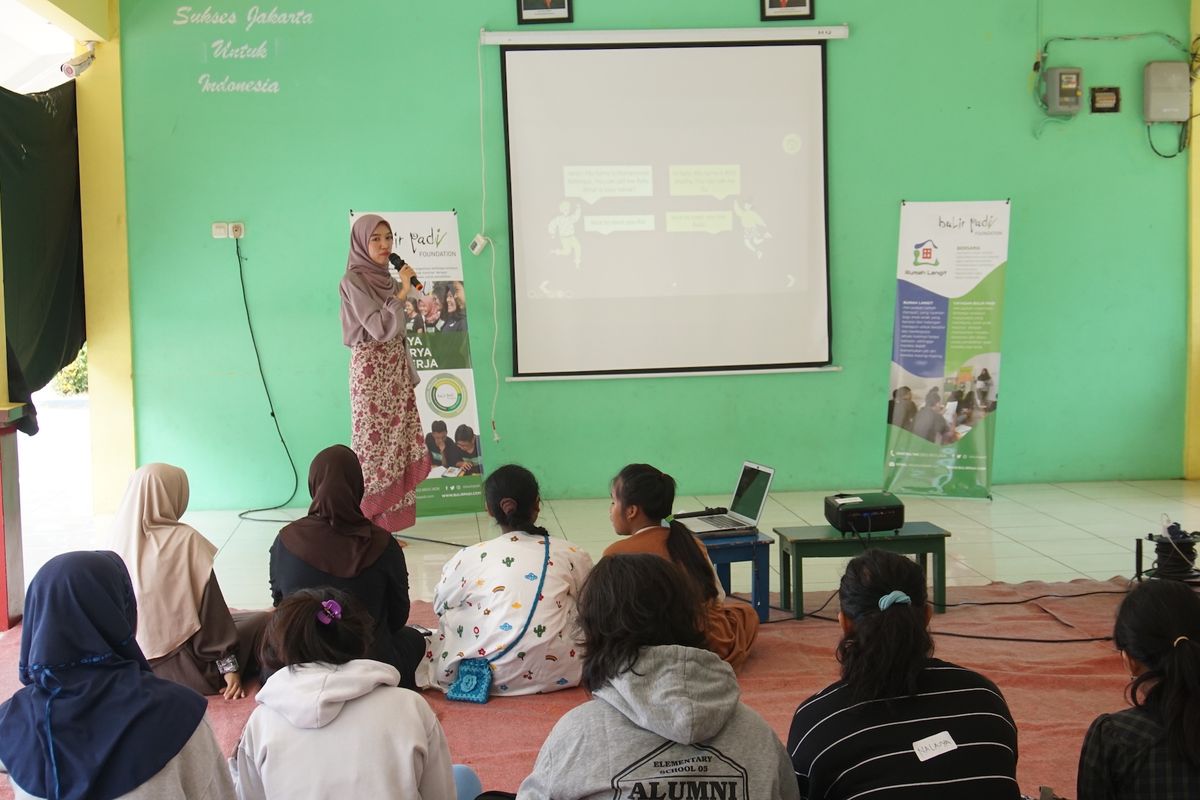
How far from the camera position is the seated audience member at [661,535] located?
3.44 m

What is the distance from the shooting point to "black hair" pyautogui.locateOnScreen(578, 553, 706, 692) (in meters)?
1.86

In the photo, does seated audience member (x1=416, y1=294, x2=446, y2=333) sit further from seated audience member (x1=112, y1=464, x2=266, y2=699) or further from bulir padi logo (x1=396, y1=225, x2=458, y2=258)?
seated audience member (x1=112, y1=464, x2=266, y2=699)

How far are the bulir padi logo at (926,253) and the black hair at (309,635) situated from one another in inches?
205

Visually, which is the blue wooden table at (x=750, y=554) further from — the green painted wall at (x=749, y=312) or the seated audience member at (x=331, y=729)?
the green painted wall at (x=749, y=312)

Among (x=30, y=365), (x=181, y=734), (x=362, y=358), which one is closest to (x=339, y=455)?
(x=181, y=734)

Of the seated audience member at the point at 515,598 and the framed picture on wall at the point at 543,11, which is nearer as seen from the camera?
the seated audience member at the point at 515,598

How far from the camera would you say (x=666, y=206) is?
6.64 m

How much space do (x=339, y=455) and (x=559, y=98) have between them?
12.2ft

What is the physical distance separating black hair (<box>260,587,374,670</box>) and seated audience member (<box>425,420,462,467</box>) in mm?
4172

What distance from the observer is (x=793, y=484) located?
6930 millimetres

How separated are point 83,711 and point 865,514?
9.67ft

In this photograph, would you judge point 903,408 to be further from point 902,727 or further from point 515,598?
point 902,727

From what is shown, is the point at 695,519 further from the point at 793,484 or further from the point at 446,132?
the point at 446,132

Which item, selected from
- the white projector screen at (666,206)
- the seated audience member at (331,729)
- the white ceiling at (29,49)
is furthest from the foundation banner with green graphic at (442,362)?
the seated audience member at (331,729)
